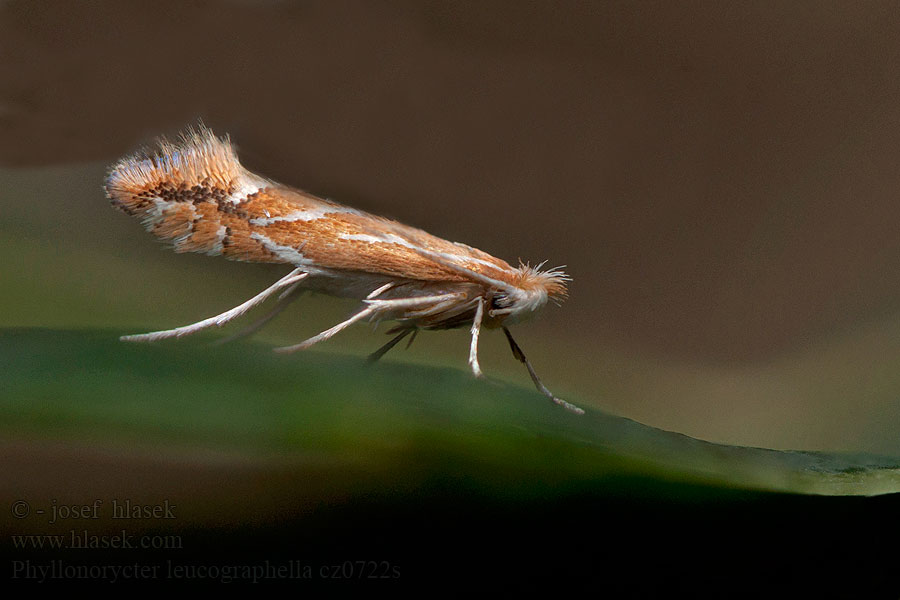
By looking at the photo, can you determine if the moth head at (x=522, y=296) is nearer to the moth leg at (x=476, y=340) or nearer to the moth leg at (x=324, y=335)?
the moth leg at (x=476, y=340)

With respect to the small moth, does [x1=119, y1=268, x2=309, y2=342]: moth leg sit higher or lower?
lower

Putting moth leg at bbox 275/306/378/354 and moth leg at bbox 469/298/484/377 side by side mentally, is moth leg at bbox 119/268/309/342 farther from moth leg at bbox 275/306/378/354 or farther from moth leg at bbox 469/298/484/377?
moth leg at bbox 469/298/484/377

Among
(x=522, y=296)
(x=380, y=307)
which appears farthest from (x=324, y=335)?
(x=522, y=296)

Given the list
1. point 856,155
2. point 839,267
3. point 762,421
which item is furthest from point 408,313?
point 856,155

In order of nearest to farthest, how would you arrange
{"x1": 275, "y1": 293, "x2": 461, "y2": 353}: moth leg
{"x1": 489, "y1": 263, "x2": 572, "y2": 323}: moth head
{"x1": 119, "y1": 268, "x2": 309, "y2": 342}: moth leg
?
{"x1": 119, "y1": 268, "x2": 309, "y2": 342}: moth leg → {"x1": 275, "y1": 293, "x2": 461, "y2": 353}: moth leg → {"x1": 489, "y1": 263, "x2": 572, "y2": 323}: moth head

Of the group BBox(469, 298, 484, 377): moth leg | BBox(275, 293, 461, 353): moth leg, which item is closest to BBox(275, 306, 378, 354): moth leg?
BBox(275, 293, 461, 353): moth leg

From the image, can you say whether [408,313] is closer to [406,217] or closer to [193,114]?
[406,217]

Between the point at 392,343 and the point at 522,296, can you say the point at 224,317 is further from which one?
the point at 522,296
